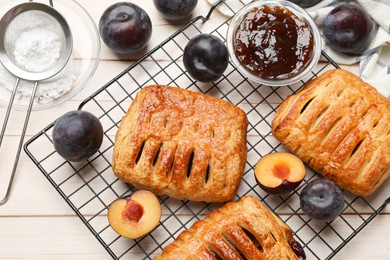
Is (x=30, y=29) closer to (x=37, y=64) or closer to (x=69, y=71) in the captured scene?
(x=37, y=64)

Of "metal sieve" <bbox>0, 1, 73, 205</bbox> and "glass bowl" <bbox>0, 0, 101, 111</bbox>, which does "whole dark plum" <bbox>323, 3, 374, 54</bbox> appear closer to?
"glass bowl" <bbox>0, 0, 101, 111</bbox>

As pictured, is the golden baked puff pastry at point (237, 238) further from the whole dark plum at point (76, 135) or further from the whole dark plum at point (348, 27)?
the whole dark plum at point (348, 27)

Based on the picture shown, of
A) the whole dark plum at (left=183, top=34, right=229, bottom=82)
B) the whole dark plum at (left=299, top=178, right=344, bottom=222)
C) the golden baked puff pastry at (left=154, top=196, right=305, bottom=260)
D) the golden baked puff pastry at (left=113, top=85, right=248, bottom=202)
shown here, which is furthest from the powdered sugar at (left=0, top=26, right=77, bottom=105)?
the whole dark plum at (left=299, top=178, right=344, bottom=222)

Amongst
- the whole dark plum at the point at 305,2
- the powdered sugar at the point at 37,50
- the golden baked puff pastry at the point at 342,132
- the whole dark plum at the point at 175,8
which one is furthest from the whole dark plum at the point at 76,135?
the whole dark plum at the point at 305,2

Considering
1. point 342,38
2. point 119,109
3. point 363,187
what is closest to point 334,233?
point 363,187

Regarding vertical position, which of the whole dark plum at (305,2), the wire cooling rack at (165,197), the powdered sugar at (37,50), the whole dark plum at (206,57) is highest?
the whole dark plum at (305,2)
